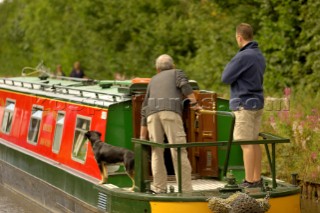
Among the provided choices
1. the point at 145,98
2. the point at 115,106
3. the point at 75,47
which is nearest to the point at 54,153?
the point at 115,106

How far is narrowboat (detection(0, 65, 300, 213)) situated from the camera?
921 cm

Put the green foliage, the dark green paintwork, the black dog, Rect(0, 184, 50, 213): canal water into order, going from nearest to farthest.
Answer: the black dog < the dark green paintwork < Rect(0, 184, 50, 213): canal water < the green foliage

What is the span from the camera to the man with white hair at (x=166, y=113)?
9.25 m

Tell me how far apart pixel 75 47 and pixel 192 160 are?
21137 mm

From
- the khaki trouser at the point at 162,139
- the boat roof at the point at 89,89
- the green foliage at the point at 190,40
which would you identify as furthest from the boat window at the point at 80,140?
the green foliage at the point at 190,40

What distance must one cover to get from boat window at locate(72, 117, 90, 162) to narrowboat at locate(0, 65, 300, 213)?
13mm

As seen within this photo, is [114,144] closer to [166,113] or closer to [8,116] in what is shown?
[166,113]

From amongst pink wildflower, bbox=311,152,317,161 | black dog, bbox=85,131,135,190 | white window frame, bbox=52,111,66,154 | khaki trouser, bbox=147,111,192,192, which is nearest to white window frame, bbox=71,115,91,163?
white window frame, bbox=52,111,66,154

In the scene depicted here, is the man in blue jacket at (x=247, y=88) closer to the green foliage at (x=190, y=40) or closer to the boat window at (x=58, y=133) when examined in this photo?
the boat window at (x=58, y=133)

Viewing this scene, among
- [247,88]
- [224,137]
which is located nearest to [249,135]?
[247,88]

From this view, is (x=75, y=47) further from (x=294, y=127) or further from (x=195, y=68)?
(x=294, y=127)

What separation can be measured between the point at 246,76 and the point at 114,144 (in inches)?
77.3

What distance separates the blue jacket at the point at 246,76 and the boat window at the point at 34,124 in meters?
4.41

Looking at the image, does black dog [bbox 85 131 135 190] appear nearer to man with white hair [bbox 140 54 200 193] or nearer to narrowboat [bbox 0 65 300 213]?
narrowboat [bbox 0 65 300 213]
